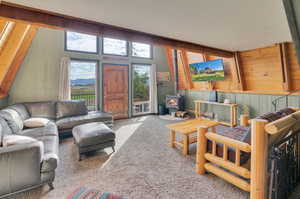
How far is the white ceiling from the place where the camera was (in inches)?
69.2

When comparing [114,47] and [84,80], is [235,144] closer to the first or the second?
[84,80]

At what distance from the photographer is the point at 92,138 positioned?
2.63 metres

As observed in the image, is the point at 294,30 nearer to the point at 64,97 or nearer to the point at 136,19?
the point at 136,19

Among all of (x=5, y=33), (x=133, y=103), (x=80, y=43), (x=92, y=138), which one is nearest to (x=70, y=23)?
(x=5, y=33)

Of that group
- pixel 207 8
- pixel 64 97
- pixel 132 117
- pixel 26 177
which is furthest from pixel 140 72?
pixel 26 177

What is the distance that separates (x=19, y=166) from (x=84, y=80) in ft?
13.2

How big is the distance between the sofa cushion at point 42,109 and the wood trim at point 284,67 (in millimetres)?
6016

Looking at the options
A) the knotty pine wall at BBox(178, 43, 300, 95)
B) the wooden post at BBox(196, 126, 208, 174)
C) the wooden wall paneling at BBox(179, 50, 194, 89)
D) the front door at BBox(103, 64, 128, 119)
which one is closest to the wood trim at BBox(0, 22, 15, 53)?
the front door at BBox(103, 64, 128, 119)

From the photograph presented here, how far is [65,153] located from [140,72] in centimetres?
434

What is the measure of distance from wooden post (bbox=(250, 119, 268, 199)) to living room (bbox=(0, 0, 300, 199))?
10mm

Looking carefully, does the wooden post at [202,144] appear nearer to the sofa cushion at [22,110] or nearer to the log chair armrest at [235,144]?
the log chair armrest at [235,144]

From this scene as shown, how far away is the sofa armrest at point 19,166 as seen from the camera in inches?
62.2

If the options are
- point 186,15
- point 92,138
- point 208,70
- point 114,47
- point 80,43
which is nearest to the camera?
point 186,15

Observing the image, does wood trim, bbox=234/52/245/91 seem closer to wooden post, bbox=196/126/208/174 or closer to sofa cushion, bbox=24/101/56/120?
wooden post, bbox=196/126/208/174
